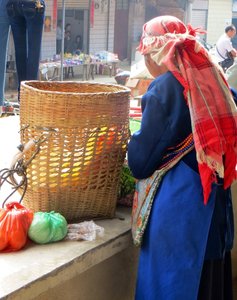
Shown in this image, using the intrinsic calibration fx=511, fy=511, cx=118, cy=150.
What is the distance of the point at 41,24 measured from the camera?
13.0ft

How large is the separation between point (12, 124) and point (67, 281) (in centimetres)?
227

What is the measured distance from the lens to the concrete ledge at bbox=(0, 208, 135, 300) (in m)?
1.70

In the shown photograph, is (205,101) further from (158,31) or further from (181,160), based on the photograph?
(158,31)

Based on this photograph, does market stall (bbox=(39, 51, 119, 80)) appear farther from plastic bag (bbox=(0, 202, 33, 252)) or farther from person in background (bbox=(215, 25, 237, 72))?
plastic bag (bbox=(0, 202, 33, 252))

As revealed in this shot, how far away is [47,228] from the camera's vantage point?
195 centimetres

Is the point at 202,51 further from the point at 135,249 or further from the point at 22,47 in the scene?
the point at 22,47

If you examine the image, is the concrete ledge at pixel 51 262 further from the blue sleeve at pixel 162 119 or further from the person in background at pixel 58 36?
the person in background at pixel 58 36

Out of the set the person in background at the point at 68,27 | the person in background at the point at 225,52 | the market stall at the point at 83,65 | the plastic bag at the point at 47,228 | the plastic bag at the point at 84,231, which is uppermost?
the person in background at the point at 68,27

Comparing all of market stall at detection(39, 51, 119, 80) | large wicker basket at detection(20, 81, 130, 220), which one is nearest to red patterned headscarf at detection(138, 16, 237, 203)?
large wicker basket at detection(20, 81, 130, 220)

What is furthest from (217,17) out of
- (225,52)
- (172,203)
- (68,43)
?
(172,203)

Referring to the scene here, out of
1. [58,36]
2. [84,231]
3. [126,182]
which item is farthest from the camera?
[58,36]

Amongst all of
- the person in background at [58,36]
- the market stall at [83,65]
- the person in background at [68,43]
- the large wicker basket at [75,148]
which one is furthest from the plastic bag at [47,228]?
the person in background at [68,43]

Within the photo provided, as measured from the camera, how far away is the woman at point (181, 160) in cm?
183

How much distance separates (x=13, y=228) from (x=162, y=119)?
67 centimetres
